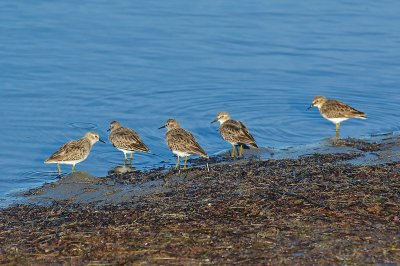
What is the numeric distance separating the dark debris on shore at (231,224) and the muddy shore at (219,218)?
11 mm

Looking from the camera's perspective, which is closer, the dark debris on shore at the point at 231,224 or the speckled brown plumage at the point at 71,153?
the dark debris on shore at the point at 231,224

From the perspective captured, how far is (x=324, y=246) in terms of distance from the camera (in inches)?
328

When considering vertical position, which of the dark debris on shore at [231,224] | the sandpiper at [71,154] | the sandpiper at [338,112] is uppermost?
the sandpiper at [338,112]

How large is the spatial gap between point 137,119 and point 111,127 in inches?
78.6

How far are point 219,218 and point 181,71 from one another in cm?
1169

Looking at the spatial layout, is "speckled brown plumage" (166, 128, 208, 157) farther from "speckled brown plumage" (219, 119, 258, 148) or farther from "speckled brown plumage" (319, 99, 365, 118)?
→ "speckled brown plumage" (319, 99, 365, 118)

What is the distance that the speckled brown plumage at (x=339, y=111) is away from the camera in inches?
646

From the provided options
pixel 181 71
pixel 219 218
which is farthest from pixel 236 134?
pixel 181 71

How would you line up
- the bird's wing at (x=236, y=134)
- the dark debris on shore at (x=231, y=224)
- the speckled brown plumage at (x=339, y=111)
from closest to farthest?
the dark debris on shore at (x=231, y=224) < the bird's wing at (x=236, y=134) < the speckled brown plumage at (x=339, y=111)

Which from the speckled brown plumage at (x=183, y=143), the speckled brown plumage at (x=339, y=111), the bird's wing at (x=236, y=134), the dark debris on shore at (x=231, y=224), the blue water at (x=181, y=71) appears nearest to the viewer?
the dark debris on shore at (x=231, y=224)

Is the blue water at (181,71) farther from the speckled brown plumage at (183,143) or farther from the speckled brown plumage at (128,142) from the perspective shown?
the speckled brown plumage at (183,143)

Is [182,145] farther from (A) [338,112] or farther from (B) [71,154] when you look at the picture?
(A) [338,112]

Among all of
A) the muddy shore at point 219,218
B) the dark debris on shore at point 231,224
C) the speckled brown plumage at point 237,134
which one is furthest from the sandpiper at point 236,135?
the dark debris on shore at point 231,224

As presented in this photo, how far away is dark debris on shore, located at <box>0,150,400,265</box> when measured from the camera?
8.24 m
